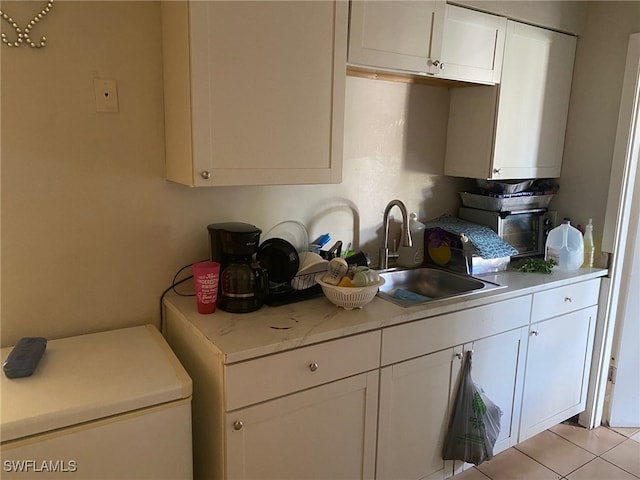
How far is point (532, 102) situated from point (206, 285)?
1.84 metres

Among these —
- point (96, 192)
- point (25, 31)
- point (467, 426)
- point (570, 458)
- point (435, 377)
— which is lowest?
point (570, 458)

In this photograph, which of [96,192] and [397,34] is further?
[397,34]

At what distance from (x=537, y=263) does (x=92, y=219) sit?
6.57ft

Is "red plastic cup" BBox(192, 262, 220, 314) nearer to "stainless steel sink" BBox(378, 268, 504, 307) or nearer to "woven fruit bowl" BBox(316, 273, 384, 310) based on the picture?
"woven fruit bowl" BBox(316, 273, 384, 310)

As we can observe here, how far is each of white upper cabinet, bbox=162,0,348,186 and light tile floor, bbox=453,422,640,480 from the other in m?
1.63

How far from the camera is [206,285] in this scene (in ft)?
5.42

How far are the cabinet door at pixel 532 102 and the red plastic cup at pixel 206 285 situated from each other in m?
1.45

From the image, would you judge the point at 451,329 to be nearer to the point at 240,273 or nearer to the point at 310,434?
the point at 310,434

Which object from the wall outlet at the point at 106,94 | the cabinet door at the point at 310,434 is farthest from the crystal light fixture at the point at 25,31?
the cabinet door at the point at 310,434

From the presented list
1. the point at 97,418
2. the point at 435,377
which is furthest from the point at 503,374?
the point at 97,418

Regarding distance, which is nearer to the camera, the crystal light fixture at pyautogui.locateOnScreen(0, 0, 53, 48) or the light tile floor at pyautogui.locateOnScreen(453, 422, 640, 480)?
the crystal light fixture at pyautogui.locateOnScreen(0, 0, 53, 48)

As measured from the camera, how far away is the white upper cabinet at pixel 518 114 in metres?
2.34

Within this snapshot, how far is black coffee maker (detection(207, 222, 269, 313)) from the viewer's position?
1.68 metres

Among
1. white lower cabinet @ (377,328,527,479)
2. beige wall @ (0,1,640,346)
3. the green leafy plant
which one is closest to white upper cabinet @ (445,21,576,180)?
beige wall @ (0,1,640,346)
